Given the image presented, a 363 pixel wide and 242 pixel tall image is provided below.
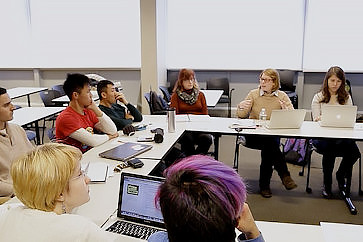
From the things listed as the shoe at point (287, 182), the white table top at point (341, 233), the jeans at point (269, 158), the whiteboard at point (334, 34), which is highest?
the whiteboard at point (334, 34)

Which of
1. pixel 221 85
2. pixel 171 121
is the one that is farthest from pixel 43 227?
pixel 221 85

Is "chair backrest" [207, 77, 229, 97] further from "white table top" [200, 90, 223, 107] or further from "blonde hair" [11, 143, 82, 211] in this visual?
"blonde hair" [11, 143, 82, 211]

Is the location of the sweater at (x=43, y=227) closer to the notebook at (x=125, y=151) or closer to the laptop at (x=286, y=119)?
the notebook at (x=125, y=151)

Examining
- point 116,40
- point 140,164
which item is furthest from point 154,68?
point 140,164

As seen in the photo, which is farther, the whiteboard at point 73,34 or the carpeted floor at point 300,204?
the whiteboard at point 73,34

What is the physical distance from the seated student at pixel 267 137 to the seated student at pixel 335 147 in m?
0.32

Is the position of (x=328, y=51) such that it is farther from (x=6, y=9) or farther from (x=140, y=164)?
(x=6, y=9)

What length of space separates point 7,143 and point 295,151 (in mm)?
3245

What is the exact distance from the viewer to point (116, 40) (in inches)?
276

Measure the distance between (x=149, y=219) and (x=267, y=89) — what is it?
2.47 meters

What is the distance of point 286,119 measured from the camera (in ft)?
11.2

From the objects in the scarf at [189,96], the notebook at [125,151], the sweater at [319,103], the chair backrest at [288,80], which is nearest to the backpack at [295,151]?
the sweater at [319,103]

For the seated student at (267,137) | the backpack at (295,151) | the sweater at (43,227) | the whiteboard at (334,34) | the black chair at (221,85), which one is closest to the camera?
the sweater at (43,227)

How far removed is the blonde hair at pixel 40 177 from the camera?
4.18 ft
